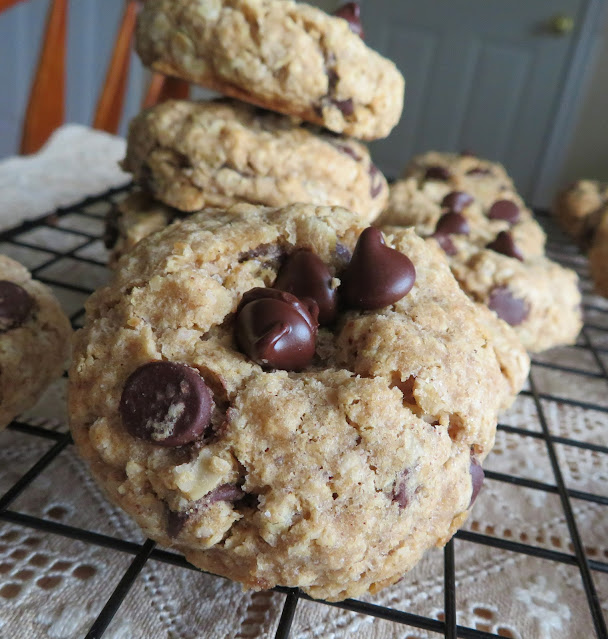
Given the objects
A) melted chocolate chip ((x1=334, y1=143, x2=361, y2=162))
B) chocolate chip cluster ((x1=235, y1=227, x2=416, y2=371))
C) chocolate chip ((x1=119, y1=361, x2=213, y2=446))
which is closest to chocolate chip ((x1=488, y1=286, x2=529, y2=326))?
melted chocolate chip ((x1=334, y1=143, x2=361, y2=162))

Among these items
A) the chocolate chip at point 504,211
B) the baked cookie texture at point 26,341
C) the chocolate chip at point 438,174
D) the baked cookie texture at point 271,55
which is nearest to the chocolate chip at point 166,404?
the baked cookie texture at point 26,341

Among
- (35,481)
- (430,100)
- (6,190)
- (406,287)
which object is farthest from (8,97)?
(406,287)

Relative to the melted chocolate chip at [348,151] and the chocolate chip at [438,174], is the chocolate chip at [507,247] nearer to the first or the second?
the melted chocolate chip at [348,151]

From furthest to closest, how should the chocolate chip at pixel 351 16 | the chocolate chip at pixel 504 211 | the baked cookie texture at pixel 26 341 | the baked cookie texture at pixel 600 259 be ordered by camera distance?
1. the baked cookie texture at pixel 600 259
2. the chocolate chip at pixel 504 211
3. the chocolate chip at pixel 351 16
4. the baked cookie texture at pixel 26 341

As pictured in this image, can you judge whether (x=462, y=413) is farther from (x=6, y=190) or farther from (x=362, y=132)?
(x=6, y=190)

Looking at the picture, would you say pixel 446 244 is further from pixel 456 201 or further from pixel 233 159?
pixel 233 159

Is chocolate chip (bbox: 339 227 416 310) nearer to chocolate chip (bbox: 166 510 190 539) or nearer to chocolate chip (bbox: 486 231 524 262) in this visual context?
chocolate chip (bbox: 166 510 190 539)

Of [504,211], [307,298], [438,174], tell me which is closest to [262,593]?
[307,298]
